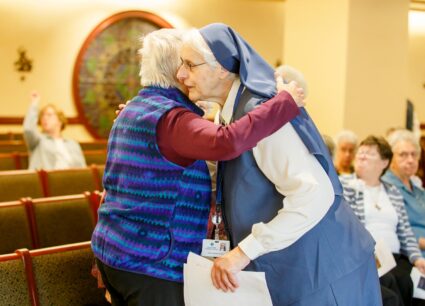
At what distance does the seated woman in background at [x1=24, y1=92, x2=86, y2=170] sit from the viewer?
575 centimetres

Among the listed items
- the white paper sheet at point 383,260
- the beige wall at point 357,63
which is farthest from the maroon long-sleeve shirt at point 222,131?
the beige wall at point 357,63

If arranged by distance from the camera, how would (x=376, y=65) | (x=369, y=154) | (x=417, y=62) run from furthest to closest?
(x=417, y=62) → (x=376, y=65) → (x=369, y=154)

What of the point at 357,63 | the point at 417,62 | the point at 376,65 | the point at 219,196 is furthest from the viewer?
the point at 417,62

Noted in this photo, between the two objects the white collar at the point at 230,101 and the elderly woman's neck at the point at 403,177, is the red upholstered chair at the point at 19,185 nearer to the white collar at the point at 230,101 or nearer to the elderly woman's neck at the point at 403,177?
the elderly woman's neck at the point at 403,177

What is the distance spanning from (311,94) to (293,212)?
4.82 metres

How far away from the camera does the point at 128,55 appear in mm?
8867

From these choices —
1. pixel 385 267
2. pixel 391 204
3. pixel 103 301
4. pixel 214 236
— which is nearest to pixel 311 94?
pixel 391 204

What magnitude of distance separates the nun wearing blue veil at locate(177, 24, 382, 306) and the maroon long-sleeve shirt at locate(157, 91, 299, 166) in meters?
0.07

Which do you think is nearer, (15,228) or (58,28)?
(15,228)

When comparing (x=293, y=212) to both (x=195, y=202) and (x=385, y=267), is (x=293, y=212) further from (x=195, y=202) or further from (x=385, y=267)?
(x=385, y=267)

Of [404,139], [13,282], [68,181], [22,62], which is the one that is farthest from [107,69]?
[13,282]

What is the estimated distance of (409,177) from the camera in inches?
155

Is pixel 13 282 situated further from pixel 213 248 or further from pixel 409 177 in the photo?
pixel 409 177

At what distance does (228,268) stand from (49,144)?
4.44 metres
